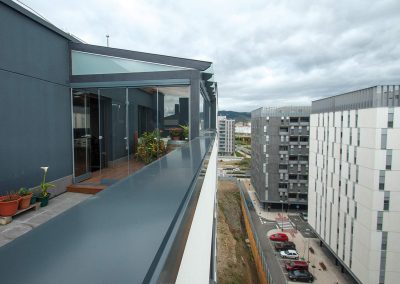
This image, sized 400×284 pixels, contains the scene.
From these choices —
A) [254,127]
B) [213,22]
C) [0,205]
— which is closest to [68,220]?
[0,205]

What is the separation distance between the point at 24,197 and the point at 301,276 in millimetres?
19096

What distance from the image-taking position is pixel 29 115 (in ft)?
16.6

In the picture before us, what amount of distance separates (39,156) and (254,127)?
34.9 metres

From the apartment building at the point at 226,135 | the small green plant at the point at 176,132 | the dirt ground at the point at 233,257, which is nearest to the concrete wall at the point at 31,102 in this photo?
the small green plant at the point at 176,132

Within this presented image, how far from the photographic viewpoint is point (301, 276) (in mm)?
17344

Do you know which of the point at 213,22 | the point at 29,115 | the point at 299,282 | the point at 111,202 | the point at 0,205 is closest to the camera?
the point at 111,202

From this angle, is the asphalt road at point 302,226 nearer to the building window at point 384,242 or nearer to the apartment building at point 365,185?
the apartment building at point 365,185

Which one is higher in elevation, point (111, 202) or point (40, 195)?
point (111, 202)

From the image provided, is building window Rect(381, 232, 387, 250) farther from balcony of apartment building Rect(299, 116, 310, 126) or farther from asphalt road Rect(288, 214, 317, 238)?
balcony of apartment building Rect(299, 116, 310, 126)

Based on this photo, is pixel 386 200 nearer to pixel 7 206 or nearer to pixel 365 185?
pixel 365 185

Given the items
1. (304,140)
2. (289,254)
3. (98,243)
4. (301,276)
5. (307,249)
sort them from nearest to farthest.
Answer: (98,243) < (301,276) < (289,254) < (307,249) < (304,140)

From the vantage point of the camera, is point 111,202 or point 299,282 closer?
point 111,202

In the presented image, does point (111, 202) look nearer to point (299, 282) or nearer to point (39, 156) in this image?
point (39, 156)

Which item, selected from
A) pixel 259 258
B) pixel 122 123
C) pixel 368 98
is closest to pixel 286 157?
pixel 368 98
